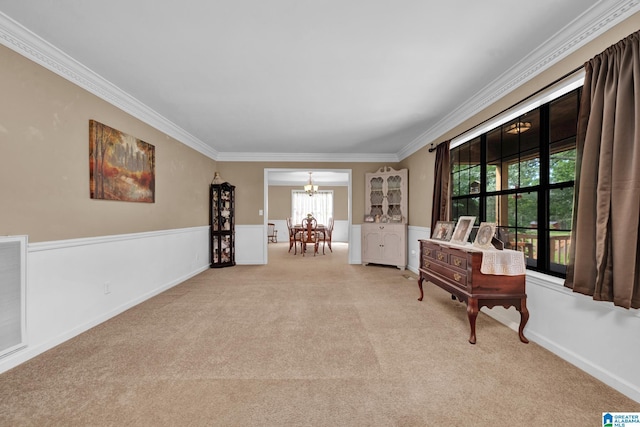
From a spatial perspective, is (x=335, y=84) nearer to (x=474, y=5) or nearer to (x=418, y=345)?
(x=474, y=5)

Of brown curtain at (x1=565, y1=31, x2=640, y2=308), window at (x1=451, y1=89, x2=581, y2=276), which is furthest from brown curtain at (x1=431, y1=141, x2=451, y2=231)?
brown curtain at (x1=565, y1=31, x2=640, y2=308)

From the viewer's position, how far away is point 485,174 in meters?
3.10

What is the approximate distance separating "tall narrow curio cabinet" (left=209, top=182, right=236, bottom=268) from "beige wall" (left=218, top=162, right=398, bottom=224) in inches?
10.3

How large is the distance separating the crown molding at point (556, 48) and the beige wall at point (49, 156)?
4.17 metres

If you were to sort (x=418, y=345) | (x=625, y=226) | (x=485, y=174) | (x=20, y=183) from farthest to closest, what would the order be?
(x=485, y=174)
(x=418, y=345)
(x=20, y=183)
(x=625, y=226)

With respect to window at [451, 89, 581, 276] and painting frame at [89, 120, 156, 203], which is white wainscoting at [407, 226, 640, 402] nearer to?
window at [451, 89, 581, 276]

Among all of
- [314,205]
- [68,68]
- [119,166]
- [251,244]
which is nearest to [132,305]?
[119,166]

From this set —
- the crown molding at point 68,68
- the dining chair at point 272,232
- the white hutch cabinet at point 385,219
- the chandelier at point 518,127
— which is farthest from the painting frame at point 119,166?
the dining chair at point 272,232

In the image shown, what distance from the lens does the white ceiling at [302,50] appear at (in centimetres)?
170

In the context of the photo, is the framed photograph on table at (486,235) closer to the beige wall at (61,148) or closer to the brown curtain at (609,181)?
the brown curtain at (609,181)

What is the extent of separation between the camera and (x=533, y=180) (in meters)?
2.42

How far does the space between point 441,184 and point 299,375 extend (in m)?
3.23

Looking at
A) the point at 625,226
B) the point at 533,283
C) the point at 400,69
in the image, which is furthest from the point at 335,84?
the point at 533,283

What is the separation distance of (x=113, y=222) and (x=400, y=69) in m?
3.48
